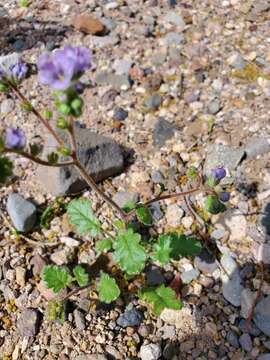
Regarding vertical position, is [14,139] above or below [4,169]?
above

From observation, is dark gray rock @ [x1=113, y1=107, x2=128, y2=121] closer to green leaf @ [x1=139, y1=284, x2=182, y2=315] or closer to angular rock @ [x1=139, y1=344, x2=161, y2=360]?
green leaf @ [x1=139, y1=284, x2=182, y2=315]

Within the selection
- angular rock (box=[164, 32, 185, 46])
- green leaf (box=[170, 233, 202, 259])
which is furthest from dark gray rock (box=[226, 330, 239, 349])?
angular rock (box=[164, 32, 185, 46])

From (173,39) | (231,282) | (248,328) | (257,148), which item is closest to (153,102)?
(173,39)

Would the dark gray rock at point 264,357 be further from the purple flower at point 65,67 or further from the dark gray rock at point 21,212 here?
the purple flower at point 65,67

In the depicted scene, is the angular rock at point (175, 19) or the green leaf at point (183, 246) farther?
the angular rock at point (175, 19)

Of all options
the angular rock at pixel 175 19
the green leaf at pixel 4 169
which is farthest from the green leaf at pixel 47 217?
the angular rock at pixel 175 19

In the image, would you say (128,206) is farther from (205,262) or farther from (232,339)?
(232,339)
